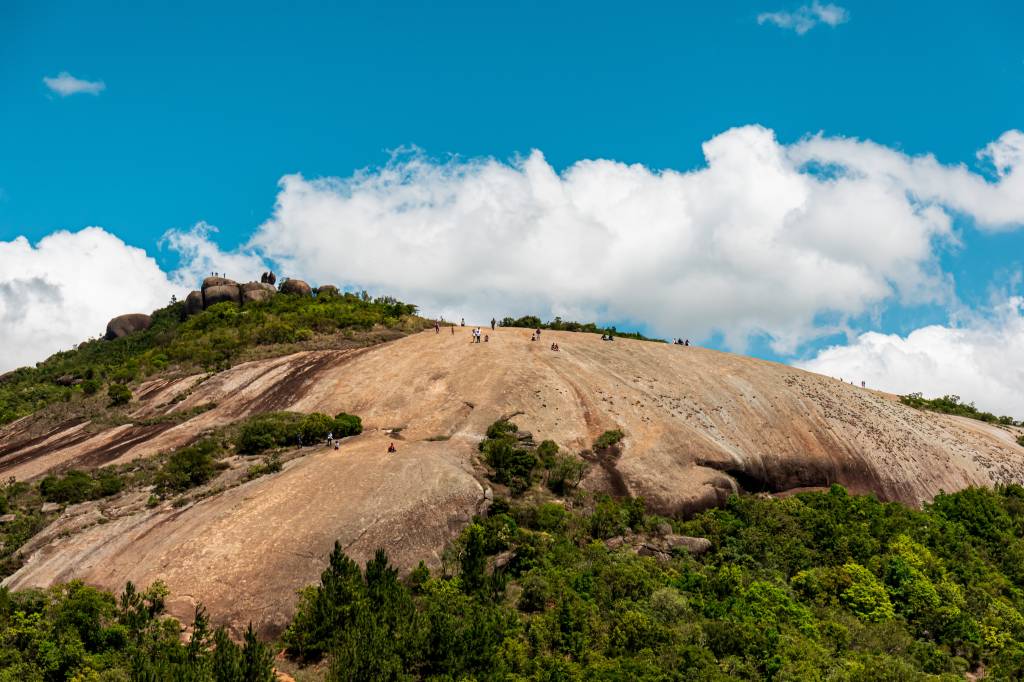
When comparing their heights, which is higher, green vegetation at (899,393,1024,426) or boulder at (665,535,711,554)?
green vegetation at (899,393,1024,426)

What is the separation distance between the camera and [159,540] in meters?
35.4

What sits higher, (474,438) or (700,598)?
(474,438)

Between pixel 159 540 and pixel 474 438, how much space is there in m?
17.2

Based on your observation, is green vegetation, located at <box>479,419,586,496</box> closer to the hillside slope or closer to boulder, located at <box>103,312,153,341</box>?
the hillside slope

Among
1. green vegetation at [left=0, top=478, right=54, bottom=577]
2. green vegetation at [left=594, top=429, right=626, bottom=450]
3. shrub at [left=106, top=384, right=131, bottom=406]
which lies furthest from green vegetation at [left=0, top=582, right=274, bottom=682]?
shrub at [left=106, top=384, right=131, bottom=406]

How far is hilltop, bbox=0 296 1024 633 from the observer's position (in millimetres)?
34938

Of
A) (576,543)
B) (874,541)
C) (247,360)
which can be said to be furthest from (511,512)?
(247,360)

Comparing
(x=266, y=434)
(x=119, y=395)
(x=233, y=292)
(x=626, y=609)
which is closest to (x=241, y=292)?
(x=233, y=292)

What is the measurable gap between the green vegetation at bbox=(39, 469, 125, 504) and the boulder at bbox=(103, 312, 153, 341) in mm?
65639

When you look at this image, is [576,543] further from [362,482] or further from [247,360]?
[247,360]

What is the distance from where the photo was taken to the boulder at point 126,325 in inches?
4129

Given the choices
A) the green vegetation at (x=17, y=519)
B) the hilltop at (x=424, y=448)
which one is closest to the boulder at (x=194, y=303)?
the hilltop at (x=424, y=448)

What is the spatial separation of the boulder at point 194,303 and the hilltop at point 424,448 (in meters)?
34.1

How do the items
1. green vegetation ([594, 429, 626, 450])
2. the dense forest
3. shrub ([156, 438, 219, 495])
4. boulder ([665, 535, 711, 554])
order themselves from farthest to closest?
green vegetation ([594, 429, 626, 450]) < shrub ([156, 438, 219, 495]) < boulder ([665, 535, 711, 554]) < the dense forest
